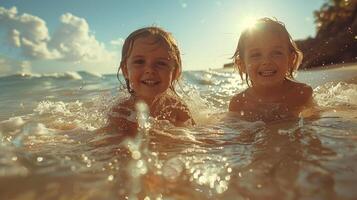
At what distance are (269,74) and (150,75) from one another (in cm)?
151

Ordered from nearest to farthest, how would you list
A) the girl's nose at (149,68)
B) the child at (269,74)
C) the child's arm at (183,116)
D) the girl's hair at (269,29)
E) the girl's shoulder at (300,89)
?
the girl's nose at (149,68)
the child's arm at (183,116)
the child at (269,74)
the girl's hair at (269,29)
the girl's shoulder at (300,89)

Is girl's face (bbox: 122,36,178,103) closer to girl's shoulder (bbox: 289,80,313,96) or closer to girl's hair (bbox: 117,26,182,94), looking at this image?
girl's hair (bbox: 117,26,182,94)

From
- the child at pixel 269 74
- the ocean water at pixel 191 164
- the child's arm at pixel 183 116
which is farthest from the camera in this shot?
the child at pixel 269 74

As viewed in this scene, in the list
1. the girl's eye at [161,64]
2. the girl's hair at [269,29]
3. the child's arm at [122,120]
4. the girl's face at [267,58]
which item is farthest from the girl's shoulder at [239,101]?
the child's arm at [122,120]

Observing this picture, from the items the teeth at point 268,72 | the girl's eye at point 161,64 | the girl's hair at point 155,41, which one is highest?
the girl's hair at point 155,41

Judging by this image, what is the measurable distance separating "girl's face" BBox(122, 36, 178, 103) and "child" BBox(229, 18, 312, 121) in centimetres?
105

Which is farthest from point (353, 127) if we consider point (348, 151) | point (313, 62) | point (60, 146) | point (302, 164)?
point (313, 62)

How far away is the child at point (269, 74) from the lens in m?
4.64


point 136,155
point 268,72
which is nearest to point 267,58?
point 268,72

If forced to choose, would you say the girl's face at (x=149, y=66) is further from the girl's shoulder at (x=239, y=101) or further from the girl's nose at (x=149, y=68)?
the girl's shoulder at (x=239, y=101)

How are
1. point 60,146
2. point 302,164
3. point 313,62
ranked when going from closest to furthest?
point 302,164, point 60,146, point 313,62

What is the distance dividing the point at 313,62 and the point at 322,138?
57.0 feet

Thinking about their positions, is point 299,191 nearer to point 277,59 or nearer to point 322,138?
point 322,138

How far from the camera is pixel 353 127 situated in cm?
293
